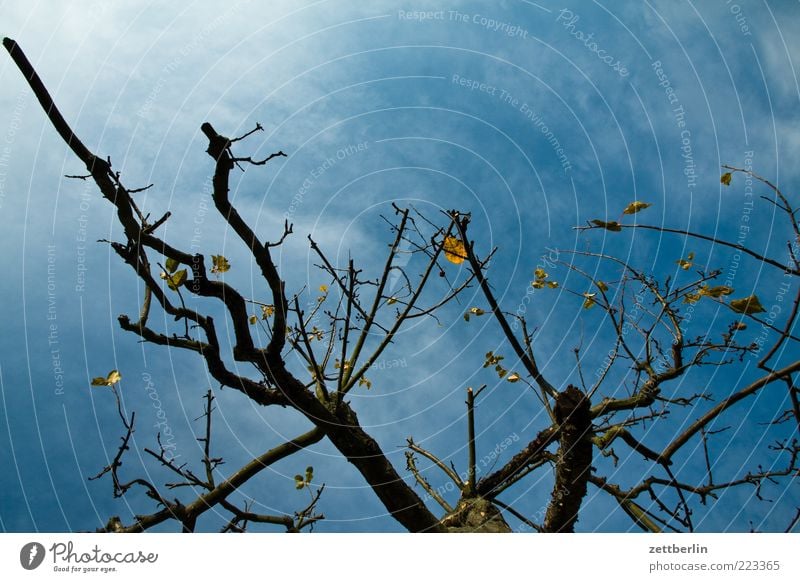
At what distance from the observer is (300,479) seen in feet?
17.3

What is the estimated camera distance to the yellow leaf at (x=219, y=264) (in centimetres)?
441

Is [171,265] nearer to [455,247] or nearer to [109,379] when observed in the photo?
[109,379]

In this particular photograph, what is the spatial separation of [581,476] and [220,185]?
332 centimetres

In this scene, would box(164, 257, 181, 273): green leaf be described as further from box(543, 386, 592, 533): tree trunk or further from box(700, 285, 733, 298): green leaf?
box(700, 285, 733, 298): green leaf

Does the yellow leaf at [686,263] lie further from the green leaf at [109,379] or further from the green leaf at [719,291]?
the green leaf at [109,379]

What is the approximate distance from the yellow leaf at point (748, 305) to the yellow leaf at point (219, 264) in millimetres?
3592

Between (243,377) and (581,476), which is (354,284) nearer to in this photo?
(243,377)
